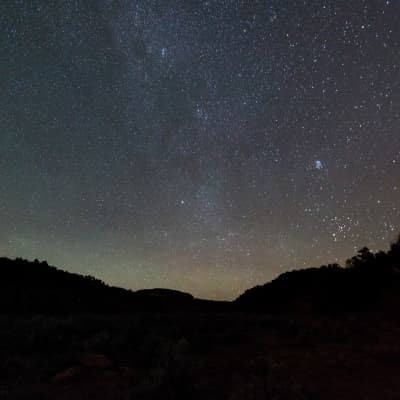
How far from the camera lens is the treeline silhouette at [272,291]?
27.1 m

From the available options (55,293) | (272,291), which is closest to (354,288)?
(272,291)

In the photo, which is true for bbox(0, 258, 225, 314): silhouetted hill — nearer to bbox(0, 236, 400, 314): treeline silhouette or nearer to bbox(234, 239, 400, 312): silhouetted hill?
bbox(0, 236, 400, 314): treeline silhouette

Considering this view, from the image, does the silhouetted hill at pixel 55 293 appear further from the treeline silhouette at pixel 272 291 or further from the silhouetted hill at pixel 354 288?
the silhouetted hill at pixel 354 288

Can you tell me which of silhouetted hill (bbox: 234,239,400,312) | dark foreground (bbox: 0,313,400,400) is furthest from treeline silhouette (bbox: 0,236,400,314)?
dark foreground (bbox: 0,313,400,400)

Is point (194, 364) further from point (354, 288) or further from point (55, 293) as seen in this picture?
point (55, 293)

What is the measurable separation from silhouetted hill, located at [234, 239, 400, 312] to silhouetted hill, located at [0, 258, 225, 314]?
11524 millimetres

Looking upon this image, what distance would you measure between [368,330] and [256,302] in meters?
25.8

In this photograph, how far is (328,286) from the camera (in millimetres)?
30297

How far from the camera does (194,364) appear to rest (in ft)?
31.8

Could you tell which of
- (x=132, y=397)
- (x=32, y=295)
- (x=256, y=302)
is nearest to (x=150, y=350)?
(x=132, y=397)

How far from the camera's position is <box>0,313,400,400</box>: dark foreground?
7.27m

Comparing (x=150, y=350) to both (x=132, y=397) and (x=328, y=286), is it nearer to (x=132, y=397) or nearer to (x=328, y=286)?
(x=132, y=397)

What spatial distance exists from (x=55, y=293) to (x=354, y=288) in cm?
2299

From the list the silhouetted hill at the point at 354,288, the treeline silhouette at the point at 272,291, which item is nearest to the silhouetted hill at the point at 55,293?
the treeline silhouette at the point at 272,291
